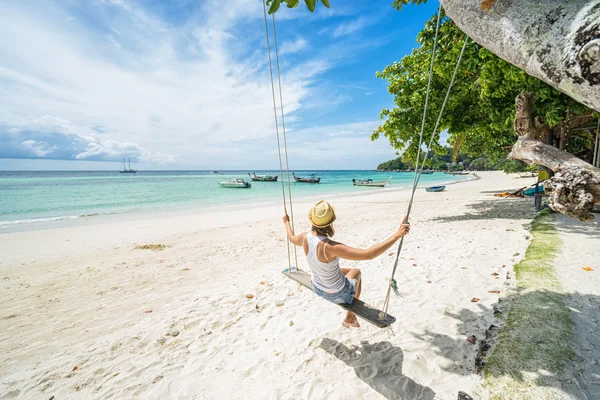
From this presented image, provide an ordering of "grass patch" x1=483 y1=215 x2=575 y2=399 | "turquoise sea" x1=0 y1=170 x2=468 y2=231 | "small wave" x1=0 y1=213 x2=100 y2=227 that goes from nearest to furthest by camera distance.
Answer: "grass patch" x1=483 y1=215 x2=575 y2=399
"small wave" x1=0 y1=213 x2=100 y2=227
"turquoise sea" x1=0 y1=170 x2=468 y2=231

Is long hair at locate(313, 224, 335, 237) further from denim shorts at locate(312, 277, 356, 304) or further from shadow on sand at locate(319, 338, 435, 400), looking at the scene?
shadow on sand at locate(319, 338, 435, 400)

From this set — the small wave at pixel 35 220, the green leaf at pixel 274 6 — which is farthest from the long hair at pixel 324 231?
the small wave at pixel 35 220

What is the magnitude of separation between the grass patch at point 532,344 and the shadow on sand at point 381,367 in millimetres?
681

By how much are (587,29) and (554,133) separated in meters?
10.4

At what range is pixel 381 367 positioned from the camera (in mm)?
3076

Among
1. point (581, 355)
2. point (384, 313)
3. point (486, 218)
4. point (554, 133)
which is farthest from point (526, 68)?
point (486, 218)

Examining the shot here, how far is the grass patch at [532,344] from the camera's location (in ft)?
8.22

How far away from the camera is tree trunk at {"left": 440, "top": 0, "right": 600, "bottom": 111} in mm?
1414

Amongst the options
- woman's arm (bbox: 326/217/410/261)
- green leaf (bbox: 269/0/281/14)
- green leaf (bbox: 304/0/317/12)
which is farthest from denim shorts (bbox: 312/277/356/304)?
green leaf (bbox: 269/0/281/14)

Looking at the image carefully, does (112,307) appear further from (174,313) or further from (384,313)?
(384,313)

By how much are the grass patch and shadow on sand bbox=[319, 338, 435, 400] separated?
26.8 inches

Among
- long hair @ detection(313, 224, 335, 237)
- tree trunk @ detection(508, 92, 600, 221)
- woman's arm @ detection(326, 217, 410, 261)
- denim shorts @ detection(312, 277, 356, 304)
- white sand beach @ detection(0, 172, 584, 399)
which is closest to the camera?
tree trunk @ detection(508, 92, 600, 221)

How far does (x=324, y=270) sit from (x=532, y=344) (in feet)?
7.86

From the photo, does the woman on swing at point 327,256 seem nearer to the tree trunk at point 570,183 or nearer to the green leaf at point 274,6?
the tree trunk at point 570,183
